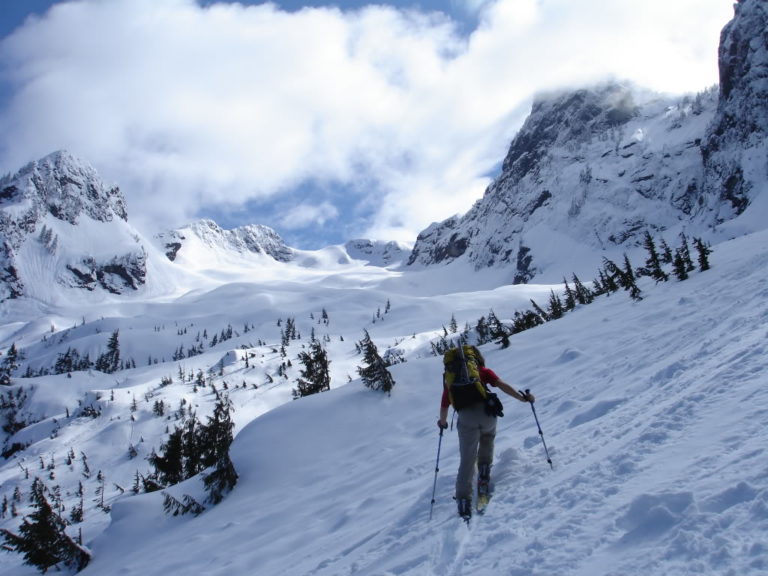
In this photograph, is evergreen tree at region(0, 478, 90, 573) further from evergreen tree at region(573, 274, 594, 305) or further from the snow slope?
evergreen tree at region(573, 274, 594, 305)

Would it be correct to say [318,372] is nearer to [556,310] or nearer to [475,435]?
[556,310]

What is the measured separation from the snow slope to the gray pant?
55 cm

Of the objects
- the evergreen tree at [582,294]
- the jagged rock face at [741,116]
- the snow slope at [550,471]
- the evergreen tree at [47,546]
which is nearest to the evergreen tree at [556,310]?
the evergreen tree at [582,294]

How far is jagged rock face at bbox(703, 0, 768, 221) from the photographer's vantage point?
143 metres

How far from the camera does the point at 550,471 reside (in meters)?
6.58

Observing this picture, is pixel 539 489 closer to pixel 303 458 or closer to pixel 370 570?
pixel 370 570

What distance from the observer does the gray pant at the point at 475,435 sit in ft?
21.9

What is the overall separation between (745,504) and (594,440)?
3.33 meters

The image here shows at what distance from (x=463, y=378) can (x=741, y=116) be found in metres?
198

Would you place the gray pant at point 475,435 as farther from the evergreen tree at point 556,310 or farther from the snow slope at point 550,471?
the evergreen tree at point 556,310

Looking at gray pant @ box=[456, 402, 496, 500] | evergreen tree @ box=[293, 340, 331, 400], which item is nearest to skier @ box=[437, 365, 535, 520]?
gray pant @ box=[456, 402, 496, 500]

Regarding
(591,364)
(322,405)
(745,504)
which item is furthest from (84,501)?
(745,504)

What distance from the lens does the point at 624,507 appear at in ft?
14.8

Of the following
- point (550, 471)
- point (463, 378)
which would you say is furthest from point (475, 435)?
point (550, 471)
